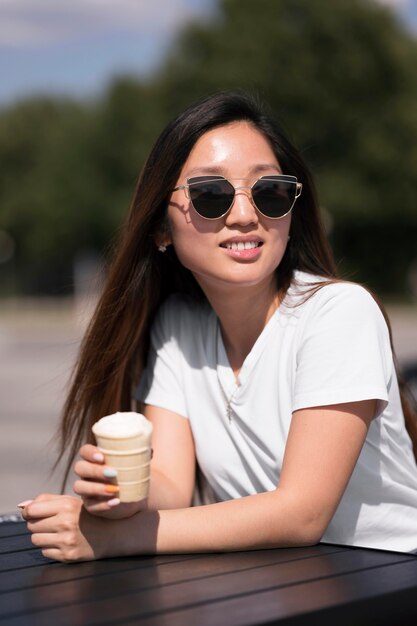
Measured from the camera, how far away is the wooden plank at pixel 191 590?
1.53 metres

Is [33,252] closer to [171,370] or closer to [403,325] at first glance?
[403,325]

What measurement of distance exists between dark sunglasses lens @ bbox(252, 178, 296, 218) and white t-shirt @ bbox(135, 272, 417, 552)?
0.64 feet

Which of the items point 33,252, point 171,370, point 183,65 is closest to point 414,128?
point 183,65

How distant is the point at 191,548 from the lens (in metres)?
1.89

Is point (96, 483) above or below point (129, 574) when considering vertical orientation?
above

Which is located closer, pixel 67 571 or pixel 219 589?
pixel 219 589

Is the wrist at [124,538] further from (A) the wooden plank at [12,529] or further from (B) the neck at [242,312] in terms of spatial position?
(B) the neck at [242,312]

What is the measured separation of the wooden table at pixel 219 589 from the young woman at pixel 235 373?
0.24 ft

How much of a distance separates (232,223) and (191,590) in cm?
87

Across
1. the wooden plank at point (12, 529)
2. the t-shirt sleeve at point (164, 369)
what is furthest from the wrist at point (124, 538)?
the t-shirt sleeve at point (164, 369)

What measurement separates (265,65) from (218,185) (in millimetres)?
31447

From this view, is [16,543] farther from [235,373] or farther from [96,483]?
[235,373]

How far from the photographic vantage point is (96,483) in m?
1.78

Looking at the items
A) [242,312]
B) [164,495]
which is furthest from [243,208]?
[164,495]
